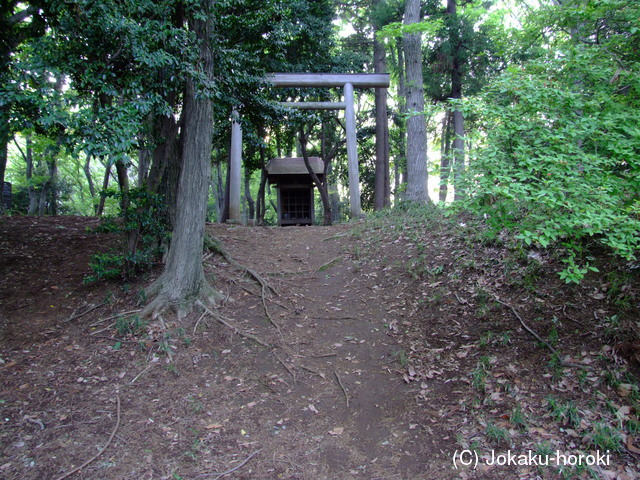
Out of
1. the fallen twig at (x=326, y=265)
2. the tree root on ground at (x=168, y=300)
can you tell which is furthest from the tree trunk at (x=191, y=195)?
the fallen twig at (x=326, y=265)

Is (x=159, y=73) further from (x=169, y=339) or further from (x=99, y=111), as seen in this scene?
(x=169, y=339)

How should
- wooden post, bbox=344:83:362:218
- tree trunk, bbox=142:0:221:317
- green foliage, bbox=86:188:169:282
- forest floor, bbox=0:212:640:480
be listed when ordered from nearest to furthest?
forest floor, bbox=0:212:640:480 < tree trunk, bbox=142:0:221:317 < green foliage, bbox=86:188:169:282 < wooden post, bbox=344:83:362:218

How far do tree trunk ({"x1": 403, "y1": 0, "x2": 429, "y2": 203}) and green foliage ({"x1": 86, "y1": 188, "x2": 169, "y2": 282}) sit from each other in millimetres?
6414

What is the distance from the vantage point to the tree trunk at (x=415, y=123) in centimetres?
1020

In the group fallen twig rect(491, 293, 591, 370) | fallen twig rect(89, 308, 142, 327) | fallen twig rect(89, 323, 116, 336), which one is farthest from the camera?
fallen twig rect(89, 308, 142, 327)

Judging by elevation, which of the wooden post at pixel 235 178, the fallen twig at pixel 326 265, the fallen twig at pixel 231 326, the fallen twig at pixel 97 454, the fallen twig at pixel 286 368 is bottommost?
the fallen twig at pixel 97 454

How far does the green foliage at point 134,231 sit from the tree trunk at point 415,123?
641 cm

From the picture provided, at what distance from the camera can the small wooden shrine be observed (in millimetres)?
16828

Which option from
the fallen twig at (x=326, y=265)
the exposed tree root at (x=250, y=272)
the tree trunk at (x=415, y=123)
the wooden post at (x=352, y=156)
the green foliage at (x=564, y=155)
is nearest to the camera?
the green foliage at (x=564, y=155)

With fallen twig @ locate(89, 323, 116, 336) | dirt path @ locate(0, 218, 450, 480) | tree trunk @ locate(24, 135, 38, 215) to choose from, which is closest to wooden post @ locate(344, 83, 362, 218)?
dirt path @ locate(0, 218, 450, 480)

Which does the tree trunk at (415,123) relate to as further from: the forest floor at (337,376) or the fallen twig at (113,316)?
the fallen twig at (113,316)

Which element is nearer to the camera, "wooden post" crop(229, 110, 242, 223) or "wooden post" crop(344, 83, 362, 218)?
"wooden post" crop(229, 110, 242, 223)

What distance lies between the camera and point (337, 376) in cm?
493
